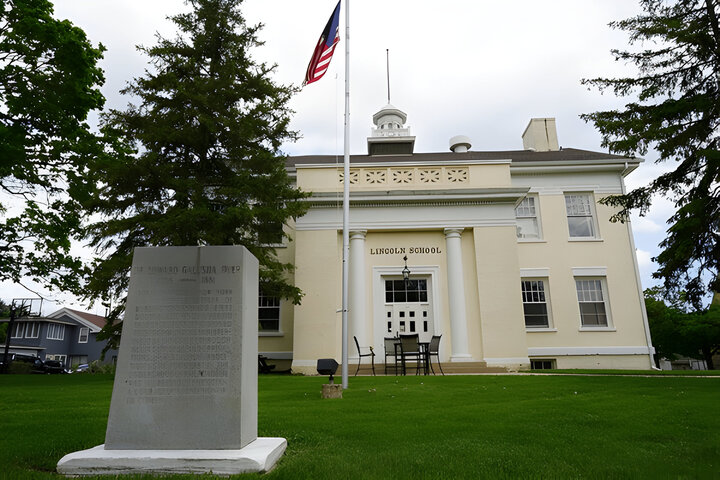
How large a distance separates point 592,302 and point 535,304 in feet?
8.66

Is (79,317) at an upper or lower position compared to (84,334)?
upper

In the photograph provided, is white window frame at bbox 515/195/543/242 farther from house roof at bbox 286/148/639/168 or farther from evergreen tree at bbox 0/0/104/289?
evergreen tree at bbox 0/0/104/289

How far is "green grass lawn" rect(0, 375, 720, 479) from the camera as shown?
3975 millimetres

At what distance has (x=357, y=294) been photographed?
1833 cm

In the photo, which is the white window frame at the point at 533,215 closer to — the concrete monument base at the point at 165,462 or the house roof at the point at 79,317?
the concrete monument base at the point at 165,462

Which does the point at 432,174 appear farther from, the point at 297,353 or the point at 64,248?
the point at 64,248

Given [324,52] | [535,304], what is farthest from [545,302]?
[324,52]

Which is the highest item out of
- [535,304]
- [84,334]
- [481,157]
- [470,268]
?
[481,157]

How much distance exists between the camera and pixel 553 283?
862 inches

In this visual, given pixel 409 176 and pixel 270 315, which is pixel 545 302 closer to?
pixel 409 176

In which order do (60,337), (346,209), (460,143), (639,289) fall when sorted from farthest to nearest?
(60,337) → (460,143) → (639,289) → (346,209)

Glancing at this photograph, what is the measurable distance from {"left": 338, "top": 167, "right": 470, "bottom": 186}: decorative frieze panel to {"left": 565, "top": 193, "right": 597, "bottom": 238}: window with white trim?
6.59 metres

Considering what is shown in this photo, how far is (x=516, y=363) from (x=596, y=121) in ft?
31.7

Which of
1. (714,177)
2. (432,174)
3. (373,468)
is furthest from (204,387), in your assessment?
(432,174)
